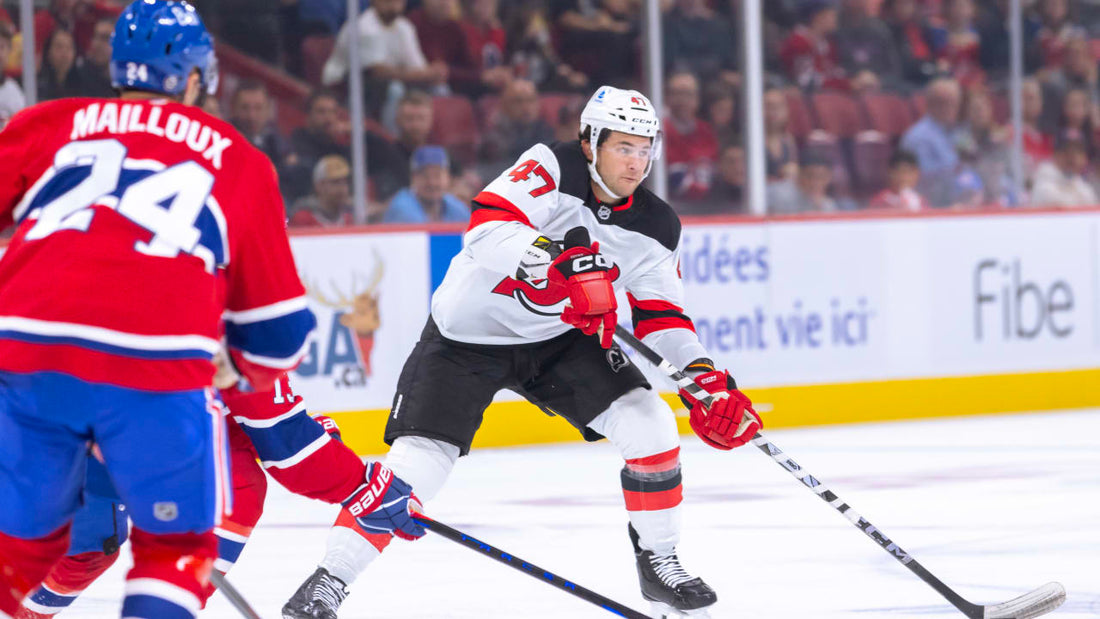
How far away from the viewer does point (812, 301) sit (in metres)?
7.33

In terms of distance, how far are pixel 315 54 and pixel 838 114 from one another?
2.57 meters

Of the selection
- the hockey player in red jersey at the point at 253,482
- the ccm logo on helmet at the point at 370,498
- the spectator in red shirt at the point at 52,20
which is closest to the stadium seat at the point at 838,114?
the spectator in red shirt at the point at 52,20

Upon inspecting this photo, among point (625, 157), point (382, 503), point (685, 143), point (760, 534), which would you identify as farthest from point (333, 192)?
point (382, 503)

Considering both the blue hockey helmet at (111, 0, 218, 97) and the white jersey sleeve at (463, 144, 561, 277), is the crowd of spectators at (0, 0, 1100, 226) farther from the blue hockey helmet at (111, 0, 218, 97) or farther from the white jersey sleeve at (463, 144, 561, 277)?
the blue hockey helmet at (111, 0, 218, 97)

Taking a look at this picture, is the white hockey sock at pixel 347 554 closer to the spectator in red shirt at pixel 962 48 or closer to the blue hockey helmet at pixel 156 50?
the blue hockey helmet at pixel 156 50

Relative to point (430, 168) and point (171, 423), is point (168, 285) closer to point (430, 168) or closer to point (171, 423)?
point (171, 423)

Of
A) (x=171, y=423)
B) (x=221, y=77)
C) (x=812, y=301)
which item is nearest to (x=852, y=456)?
(x=812, y=301)

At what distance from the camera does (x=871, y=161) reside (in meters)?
7.93

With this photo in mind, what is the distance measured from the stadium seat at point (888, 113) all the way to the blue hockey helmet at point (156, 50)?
240 inches

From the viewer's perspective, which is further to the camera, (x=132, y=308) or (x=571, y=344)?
(x=571, y=344)

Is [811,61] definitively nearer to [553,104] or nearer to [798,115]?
[798,115]

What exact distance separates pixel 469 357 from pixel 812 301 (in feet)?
13.1

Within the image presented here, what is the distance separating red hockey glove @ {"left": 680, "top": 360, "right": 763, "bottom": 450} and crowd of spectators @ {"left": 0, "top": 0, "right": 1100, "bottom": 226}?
3126 millimetres

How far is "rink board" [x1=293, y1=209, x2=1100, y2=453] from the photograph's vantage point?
6.45m
